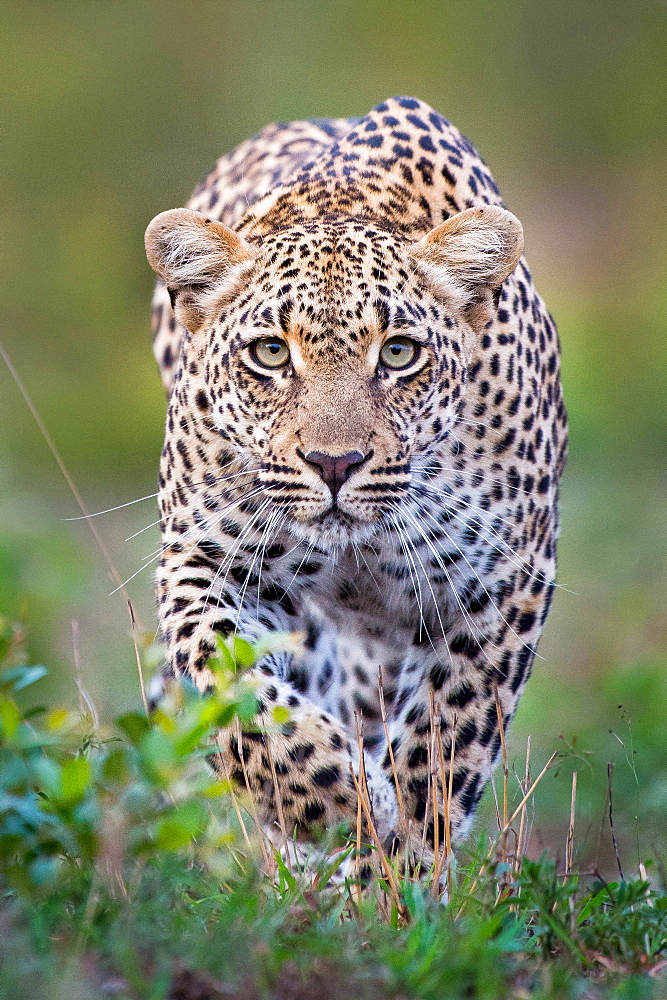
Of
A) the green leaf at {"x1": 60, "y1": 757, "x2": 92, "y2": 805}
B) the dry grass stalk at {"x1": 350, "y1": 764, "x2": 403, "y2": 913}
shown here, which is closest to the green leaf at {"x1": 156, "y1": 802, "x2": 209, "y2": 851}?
the green leaf at {"x1": 60, "y1": 757, "x2": 92, "y2": 805}

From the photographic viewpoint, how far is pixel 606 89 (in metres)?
21.2

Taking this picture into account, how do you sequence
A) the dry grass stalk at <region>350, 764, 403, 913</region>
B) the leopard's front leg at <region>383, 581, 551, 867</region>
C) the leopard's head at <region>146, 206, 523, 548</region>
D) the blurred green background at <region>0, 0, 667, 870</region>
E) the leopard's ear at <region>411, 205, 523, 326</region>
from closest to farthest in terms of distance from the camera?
1. the dry grass stalk at <region>350, 764, 403, 913</region>
2. the leopard's head at <region>146, 206, 523, 548</region>
3. the leopard's ear at <region>411, 205, 523, 326</region>
4. the leopard's front leg at <region>383, 581, 551, 867</region>
5. the blurred green background at <region>0, 0, 667, 870</region>

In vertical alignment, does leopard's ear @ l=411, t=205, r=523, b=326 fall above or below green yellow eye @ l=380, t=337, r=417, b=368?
above

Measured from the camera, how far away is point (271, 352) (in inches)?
208

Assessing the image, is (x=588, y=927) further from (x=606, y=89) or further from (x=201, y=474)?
(x=606, y=89)

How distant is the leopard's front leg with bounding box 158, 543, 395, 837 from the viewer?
5.09m

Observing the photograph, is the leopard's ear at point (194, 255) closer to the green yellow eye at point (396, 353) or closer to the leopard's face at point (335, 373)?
the leopard's face at point (335, 373)

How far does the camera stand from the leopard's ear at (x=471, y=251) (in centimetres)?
551

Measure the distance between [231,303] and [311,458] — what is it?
946 mm

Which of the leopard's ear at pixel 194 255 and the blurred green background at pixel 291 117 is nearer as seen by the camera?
the leopard's ear at pixel 194 255

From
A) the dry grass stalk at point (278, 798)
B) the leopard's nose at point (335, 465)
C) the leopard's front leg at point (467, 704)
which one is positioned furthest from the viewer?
the leopard's front leg at point (467, 704)

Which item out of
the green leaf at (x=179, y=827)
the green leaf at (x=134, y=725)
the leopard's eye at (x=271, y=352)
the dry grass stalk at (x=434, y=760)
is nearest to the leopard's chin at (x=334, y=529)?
the leopard's eye at (x=271, y=352)

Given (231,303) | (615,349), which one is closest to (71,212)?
(615,349)

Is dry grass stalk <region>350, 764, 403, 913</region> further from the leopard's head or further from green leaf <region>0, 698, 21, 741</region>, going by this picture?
green leaf <region>0, 698, 21, 741</region>
